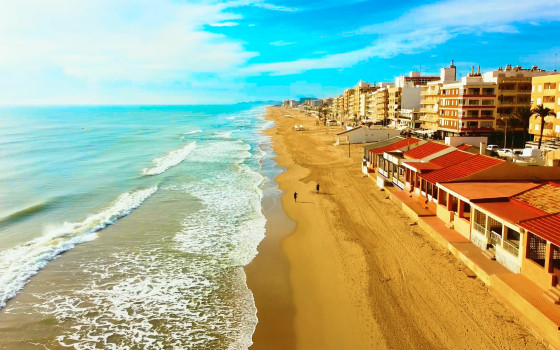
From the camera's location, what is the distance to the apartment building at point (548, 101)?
3672 centimetres

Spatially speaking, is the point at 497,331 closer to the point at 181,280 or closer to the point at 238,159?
the point at 181,280

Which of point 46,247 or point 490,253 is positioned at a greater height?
point 490,253

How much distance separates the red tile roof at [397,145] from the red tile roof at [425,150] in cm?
212

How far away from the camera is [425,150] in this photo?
2772 centimetres

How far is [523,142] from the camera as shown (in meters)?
44.7

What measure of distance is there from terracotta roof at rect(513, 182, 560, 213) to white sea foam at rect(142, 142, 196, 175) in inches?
1287

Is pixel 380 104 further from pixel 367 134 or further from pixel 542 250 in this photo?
pixel 542 250

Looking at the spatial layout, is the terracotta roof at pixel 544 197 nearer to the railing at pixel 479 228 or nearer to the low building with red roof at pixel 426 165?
the railing at pixel 479 228

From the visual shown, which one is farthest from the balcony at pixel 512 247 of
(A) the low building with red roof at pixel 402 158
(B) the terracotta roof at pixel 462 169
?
(A) the low building with red roof at pixel 402 158

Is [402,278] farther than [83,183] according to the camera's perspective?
No

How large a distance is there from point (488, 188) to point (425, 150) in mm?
9671

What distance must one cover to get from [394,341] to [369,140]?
4583cm

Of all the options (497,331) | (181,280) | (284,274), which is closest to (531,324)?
(497,331)

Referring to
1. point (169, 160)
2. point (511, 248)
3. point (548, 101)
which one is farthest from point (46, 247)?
point (548, 101)
